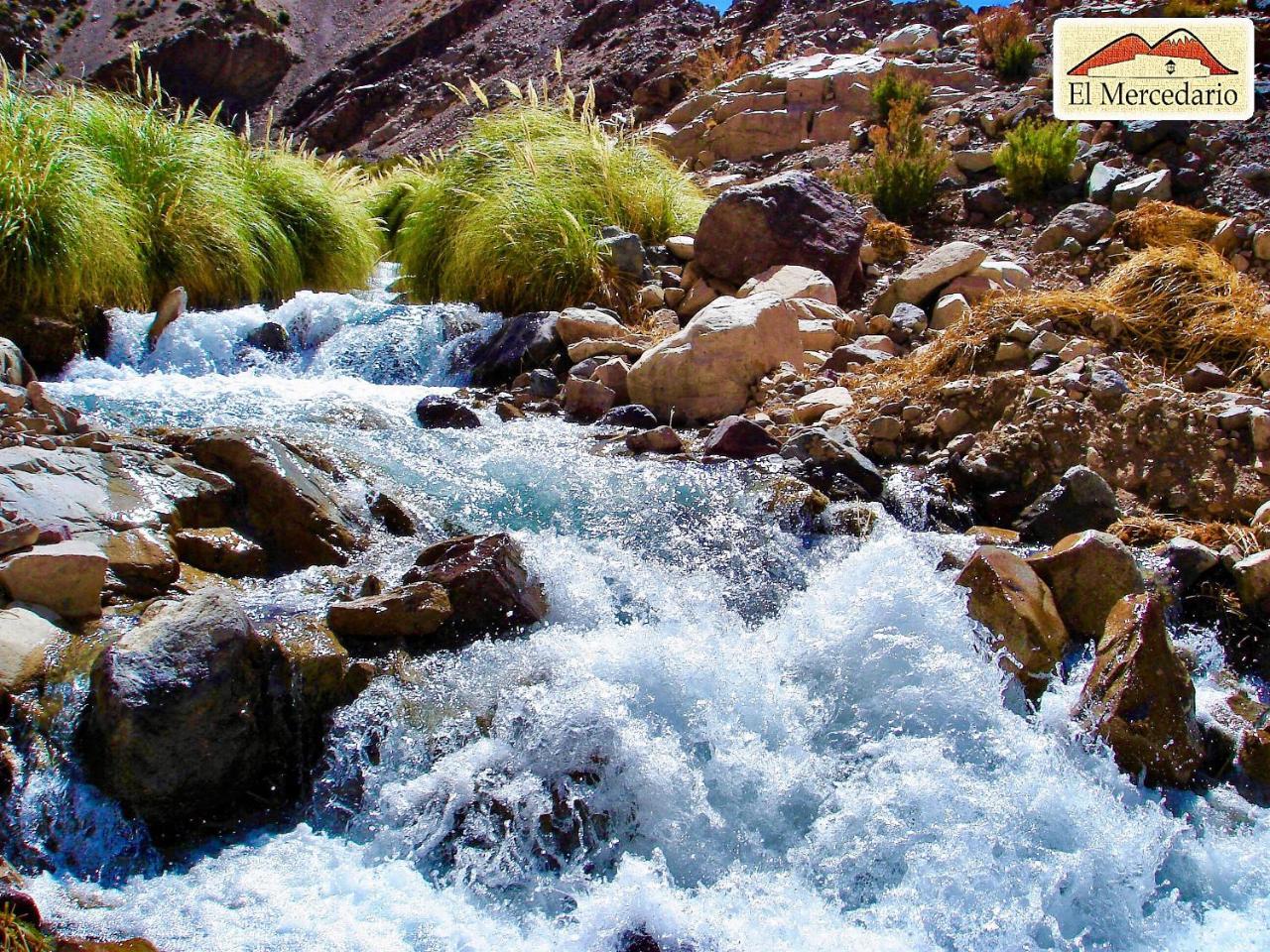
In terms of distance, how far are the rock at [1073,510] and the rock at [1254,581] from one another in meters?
0.61

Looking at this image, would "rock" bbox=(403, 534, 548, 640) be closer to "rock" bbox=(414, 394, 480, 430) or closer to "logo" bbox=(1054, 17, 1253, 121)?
"rock" bbox=(414, 394, 480, 430)

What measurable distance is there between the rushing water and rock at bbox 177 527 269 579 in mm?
189

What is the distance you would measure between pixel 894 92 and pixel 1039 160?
3.57 metres

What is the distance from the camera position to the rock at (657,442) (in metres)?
5.31

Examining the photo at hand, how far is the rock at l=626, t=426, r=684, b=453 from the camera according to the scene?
5.31 m

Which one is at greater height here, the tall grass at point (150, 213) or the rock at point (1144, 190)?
the tall grass at point (150, 213)

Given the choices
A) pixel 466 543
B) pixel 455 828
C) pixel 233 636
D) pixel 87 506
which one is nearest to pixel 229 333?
pixel 87 506

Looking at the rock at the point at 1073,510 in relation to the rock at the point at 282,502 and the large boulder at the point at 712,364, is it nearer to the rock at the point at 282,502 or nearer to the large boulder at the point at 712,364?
the large boulder at the point at 712,364

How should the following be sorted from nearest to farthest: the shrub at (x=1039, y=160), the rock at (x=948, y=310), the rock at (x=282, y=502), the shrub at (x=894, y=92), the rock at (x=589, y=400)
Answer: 1. the rock at (x=282, y=502)
2. the rock at (x=589, y=400)
3. the rock at (x=948, y=310)
4. the shrub at (x=1039, y=160)
5. the shrub at (x=894, y=92)

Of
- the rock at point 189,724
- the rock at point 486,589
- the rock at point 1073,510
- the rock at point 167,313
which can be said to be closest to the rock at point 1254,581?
the rock at point 1073,510

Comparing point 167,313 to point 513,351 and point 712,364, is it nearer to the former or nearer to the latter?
point 513,351

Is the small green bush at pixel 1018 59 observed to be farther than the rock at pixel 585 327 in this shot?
Yes

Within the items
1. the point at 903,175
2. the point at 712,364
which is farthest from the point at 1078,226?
the point at 712,364

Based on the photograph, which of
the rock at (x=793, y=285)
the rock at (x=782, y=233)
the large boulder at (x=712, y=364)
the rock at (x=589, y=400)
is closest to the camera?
the large boulder at (x=712, y=364)
